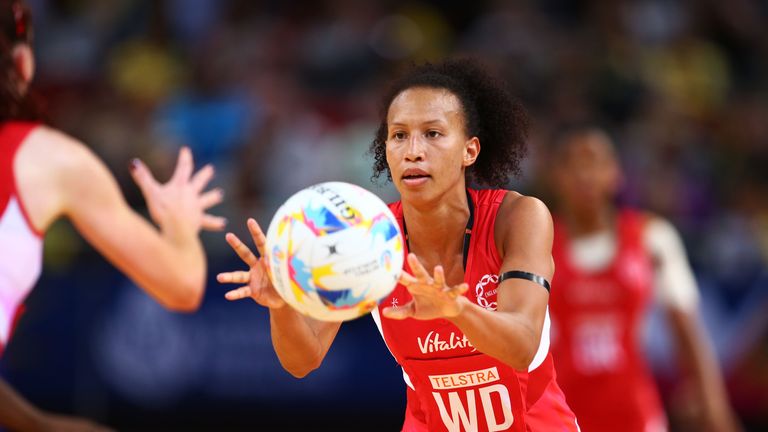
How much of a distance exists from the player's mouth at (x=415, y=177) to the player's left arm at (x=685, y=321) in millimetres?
2985

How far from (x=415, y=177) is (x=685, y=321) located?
305cm

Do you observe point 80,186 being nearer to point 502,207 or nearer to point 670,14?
point 502,207

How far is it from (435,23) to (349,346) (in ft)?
15.7

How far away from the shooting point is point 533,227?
3836 millimetres

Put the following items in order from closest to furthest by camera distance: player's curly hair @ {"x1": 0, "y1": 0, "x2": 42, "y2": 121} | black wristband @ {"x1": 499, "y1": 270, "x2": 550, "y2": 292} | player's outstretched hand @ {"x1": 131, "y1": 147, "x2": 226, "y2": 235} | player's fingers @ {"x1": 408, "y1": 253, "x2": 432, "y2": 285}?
→ player's fingers @ {"x1": 408, "y1": 253, "x2": 432, "y2": 285}
black wristband @ {"x1": 499, "y1": 270, "x2": 550, "y2": 292}
player's curly hair @ {"x1": 0, "y1": 0, "x2": 42, "y2": 121}
player's outstretched hand @ {"x1": 131, "y1": 147, "x2": 226, "y2": 235}

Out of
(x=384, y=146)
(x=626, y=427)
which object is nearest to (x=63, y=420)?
(x=384, y=146)

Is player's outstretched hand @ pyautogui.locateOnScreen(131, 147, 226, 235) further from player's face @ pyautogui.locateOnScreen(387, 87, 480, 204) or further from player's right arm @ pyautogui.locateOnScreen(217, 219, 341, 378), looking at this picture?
player's face @ pyautogui.locateOnScreen(387, 87, 480, 204)

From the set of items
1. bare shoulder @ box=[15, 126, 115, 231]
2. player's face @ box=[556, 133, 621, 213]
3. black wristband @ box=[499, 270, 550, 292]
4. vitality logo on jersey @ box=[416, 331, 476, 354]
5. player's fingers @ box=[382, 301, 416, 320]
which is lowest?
vitality logo on jersey @ box=[416, 331, 476, 354]

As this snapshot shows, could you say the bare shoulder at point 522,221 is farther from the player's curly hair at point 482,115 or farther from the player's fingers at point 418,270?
the player's fingers at point 418,270

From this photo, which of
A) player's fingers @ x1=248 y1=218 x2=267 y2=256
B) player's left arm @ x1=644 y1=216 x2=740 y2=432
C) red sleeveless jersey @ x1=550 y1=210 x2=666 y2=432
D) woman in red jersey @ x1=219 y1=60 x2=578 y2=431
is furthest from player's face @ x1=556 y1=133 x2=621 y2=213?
player's fingers @ x1=248 y1=218 x2=267 y2=256

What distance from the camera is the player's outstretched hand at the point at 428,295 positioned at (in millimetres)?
3234

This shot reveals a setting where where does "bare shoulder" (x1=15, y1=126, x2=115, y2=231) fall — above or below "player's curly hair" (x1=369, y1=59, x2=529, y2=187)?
below

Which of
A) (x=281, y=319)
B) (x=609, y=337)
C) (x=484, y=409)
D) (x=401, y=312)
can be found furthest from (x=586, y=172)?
(x=401, y=312)

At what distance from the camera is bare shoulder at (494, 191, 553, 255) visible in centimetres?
383
